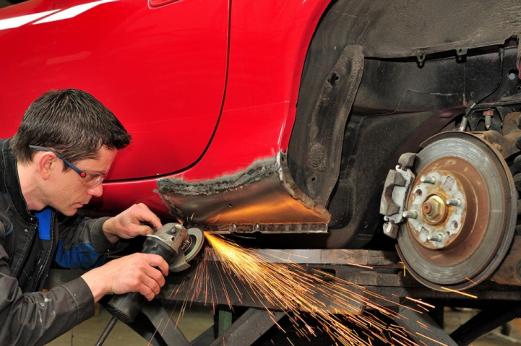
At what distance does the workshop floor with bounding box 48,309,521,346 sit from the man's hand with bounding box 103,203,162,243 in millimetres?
2573

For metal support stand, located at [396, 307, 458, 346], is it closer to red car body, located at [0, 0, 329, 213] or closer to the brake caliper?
the brake caliper

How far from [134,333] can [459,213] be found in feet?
14.6

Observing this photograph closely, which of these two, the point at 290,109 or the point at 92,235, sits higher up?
the point at 290,109

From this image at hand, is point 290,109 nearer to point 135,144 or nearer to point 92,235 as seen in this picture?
point 135,144

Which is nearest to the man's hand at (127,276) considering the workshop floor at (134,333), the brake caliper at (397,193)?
the brake caliper at (397,193)

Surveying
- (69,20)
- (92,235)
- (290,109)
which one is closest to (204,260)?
(92,235)

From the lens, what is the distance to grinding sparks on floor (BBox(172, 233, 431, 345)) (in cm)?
211

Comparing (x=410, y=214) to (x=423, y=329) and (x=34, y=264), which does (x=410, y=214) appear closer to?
(x=423, y=329)

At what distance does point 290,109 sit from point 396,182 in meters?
0.39

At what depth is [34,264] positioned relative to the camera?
244cm

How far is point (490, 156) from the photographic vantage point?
5.58 ft

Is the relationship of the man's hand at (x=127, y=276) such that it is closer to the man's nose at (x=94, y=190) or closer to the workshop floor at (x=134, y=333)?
the man's nose at (x=94, y=190)

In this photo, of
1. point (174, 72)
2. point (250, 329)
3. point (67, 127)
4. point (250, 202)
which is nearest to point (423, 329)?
point (250, 329)

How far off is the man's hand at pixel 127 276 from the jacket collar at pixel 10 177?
396mm
